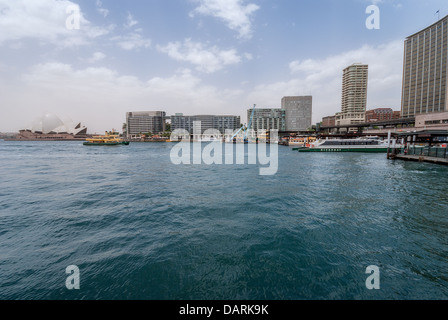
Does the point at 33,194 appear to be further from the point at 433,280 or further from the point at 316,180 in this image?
the point at 316,180

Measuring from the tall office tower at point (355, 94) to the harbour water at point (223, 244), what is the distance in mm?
160742

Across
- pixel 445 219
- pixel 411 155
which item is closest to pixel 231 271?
pixel 445 219

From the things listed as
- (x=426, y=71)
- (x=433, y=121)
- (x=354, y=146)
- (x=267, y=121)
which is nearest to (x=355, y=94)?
(x=426, y=71)

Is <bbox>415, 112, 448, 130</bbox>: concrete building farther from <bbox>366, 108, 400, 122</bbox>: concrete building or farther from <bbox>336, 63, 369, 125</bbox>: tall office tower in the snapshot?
<bbox>366, 108, 400, 122</bbox>: concrete building

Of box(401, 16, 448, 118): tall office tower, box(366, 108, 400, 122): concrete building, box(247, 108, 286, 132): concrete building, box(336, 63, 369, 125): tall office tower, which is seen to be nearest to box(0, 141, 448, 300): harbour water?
box(401, 16, 448, 118): tall office tower

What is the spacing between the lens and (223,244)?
7.91 m

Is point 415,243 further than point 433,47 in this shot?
No

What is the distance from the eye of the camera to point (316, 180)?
20.5 m

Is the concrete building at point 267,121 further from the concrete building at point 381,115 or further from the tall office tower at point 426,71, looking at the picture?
the tall office tower at point 426,71

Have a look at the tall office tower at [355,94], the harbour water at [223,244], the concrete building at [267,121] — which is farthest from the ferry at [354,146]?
the concrete building at [267,121]

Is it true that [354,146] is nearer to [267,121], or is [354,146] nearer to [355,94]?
[355,94]
